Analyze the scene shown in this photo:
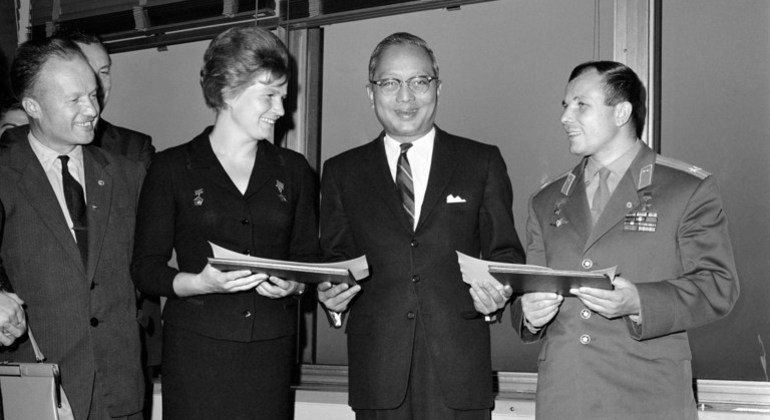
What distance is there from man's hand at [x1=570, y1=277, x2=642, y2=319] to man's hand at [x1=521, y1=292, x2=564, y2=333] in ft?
0.35

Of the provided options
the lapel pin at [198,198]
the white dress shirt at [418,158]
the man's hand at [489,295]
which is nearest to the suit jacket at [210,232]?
the lapel pin at [198,198]

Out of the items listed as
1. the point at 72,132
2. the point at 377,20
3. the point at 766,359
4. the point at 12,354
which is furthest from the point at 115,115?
the point at 766,359

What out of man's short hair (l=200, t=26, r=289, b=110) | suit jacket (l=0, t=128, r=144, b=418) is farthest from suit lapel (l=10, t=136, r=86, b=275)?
man's short hair (l=200, t=26, r=289, b=110)

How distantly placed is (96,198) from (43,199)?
6.1 inches

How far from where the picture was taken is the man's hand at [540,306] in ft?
7.72

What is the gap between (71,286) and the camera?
2.59 metres

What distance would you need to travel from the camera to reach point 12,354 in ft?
8.42

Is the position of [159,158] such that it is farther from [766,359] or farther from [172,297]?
[766,359]

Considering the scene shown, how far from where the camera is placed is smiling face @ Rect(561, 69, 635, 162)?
2.61 m

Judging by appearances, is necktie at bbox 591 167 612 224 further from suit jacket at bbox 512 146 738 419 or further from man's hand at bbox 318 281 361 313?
man's hand at bbox 318 281 361 313

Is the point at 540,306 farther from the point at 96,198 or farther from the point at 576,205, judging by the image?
the point at 96,198

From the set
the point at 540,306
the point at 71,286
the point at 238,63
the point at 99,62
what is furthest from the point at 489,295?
the point at 99,62

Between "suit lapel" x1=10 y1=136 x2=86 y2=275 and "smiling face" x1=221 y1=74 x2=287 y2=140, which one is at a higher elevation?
"smiling face" x1=221 y1=74 x2=287 y2=140

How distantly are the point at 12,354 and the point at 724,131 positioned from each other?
2662 millimetres
